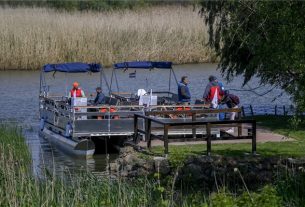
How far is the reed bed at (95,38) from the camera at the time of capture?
44.4 m

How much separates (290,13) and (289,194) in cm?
293

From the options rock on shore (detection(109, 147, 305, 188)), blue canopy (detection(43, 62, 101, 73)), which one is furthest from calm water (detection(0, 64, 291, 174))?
rock on shore (detection(109, 147, 305, 188))

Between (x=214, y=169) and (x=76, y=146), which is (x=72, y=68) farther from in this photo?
(x=214, y=169)

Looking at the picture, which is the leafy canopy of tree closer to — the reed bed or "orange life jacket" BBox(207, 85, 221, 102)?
"orange life jacket" BBox(207, 85, 221, 102)

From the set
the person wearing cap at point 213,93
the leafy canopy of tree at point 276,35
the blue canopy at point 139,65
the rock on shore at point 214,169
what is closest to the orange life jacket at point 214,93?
the person wearing cap at point 213,93

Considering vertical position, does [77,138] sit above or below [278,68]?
below

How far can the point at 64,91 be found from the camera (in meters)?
37.2

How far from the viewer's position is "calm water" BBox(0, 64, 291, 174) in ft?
74.0

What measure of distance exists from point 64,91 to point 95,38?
29.0 ft

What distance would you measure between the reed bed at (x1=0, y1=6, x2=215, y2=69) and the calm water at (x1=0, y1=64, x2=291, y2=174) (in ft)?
A: 3.10

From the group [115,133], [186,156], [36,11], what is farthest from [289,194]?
[36,11]

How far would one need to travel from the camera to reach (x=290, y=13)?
1309 centimetres

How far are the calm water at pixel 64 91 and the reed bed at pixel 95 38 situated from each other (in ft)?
3.10

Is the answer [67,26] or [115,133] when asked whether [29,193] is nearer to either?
[115,133]
